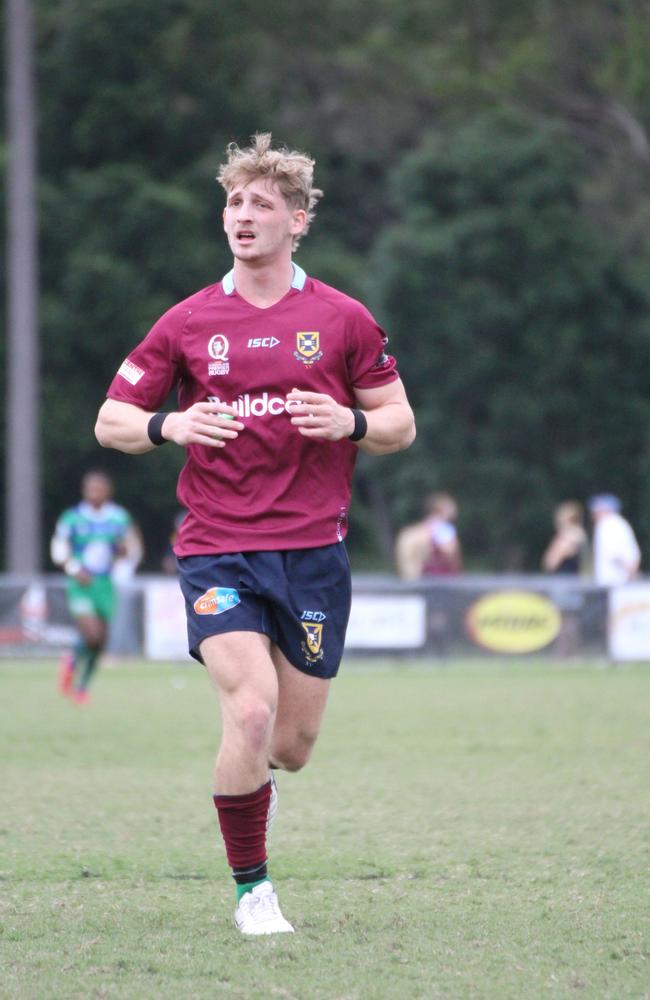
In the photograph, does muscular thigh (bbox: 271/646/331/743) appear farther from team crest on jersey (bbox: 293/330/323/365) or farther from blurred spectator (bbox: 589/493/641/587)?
blurred spectator (bbox: 589/493/641/587)

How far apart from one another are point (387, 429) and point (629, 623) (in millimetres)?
14847

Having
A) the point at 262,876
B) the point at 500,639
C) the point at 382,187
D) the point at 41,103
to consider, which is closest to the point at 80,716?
the point at 500,639

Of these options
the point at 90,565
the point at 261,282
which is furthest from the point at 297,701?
the point at 90,565

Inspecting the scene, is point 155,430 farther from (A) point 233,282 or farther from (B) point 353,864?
(B) point 353,864

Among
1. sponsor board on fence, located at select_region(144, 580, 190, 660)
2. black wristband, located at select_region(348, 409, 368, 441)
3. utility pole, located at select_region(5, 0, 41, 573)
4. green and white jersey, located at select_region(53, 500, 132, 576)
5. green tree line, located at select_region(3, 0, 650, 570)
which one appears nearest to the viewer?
black wristband, located at select_region(348, 409, 368, 441)

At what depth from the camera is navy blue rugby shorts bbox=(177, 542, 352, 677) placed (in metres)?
5.36

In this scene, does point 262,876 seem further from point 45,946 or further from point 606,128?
point 606,128

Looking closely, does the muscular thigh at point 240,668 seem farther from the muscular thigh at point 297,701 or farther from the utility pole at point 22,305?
the utility pole at point 22,305

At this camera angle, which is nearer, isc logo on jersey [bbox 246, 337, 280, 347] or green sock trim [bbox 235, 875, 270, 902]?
green sock trim [bbox 235, 875, 270, 902]

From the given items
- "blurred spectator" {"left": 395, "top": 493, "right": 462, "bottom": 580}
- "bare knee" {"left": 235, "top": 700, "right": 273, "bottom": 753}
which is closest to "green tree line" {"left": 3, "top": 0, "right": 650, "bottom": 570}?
"blurred spectator" {"left": 395, "top": 493, "right": 462, "bottom": 580}

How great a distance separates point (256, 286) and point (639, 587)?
48.4 ft

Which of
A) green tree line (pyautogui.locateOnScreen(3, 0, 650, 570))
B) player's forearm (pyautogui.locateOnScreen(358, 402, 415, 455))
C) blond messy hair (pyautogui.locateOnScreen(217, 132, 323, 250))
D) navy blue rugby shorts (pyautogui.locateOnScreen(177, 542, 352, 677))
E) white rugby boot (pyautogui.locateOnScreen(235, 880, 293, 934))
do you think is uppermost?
green tree line (pyautogui.locateOnScreen(3, 0, 650, 570))

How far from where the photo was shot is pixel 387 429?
5512mm

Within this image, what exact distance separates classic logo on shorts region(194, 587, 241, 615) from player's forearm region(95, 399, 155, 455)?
50cm
